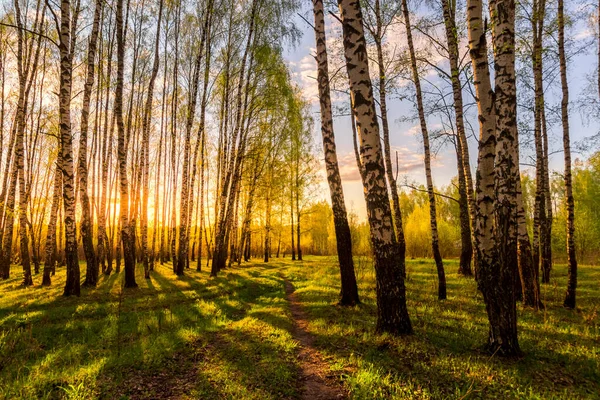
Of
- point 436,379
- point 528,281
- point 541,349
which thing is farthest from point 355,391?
point 528,281

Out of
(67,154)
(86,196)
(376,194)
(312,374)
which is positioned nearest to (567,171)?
(376,194)

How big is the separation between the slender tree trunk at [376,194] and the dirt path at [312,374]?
147cm

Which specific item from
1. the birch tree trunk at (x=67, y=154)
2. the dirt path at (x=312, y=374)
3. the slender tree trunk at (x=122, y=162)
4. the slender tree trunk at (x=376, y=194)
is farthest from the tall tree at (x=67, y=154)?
the slender tree trunk at (x=376, y=194)

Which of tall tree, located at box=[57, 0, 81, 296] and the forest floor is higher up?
tall tree, located at box=[57, 0, 81, 296]

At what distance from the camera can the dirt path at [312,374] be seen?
382cm

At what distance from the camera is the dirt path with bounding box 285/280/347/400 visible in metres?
3.82

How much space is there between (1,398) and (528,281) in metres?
11.2

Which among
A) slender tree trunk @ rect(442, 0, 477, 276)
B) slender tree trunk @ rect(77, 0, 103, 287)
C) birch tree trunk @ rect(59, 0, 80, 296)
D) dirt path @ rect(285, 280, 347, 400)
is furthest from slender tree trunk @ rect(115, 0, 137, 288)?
slender tree trunk @ rect(442, 0, 477, 276)

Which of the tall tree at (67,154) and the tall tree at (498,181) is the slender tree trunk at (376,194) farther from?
the tall tree at (67,154)

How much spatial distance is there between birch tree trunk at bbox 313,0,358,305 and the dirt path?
2.23 meters

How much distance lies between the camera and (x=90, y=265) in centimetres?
1313

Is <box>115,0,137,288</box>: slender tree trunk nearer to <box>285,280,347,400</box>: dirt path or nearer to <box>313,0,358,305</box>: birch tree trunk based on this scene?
<box>313,0,358,305</box>: birch tree trunk

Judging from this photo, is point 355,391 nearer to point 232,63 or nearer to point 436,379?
point 436,379

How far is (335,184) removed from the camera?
893 cm
